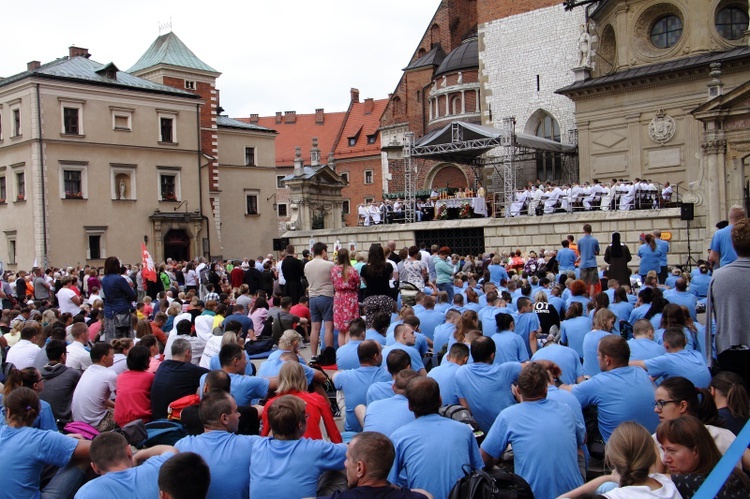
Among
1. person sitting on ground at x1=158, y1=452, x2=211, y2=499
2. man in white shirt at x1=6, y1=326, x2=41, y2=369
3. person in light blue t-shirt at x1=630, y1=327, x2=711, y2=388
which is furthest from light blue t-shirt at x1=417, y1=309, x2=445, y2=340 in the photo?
person sitting on ground at x1=158, y1=452, x2=211, y2=499

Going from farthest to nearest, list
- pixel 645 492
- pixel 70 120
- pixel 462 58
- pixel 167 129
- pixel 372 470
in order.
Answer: pixel 462 58 → pixel 167 129 → pixel 70 120 → pixel 372 470 → pixel 645 492

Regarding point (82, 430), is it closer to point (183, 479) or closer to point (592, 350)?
point (183, 479)

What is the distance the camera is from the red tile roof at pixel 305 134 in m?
70.0

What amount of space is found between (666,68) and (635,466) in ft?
89.5

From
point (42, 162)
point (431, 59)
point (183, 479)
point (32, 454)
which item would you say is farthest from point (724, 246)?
point (431, 59)

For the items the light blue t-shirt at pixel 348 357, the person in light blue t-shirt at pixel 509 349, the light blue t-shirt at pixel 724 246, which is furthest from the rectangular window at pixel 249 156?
the light blue t-shirt at pixel 724 246

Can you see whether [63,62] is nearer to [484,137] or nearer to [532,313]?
[484,137]

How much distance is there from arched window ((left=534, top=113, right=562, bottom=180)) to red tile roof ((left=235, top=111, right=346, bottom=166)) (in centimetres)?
3263

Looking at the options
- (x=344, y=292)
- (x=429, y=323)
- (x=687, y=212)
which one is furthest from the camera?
(x=687, y=212)

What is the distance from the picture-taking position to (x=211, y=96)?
1793 inches

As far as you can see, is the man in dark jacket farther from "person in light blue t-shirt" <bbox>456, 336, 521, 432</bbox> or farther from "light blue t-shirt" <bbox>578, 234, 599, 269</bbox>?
"light blue t-shirt" <bbox>578, 234, 599, 269</bbox>

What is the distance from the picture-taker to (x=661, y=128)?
2881cm

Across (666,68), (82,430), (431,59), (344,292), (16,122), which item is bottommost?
(82,430)

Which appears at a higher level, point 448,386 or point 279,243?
point 279,243
